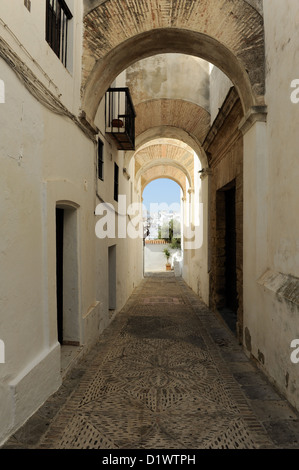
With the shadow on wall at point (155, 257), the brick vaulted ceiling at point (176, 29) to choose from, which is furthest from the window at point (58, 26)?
the shadow on wall at point (155, 257)

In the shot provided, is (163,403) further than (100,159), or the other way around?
(100,159)

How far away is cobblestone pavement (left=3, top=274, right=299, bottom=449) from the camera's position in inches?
119

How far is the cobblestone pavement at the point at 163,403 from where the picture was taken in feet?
9.93

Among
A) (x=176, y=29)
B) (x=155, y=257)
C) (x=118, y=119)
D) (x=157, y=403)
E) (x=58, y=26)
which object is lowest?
(x=155, y=257)

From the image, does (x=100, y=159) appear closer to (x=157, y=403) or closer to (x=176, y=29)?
(x=176, y=29)

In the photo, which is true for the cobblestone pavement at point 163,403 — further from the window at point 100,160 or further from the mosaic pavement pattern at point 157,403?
the window at point 100,160

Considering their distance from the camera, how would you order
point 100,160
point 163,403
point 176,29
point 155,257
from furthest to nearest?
point 155,257 → point 100,160 → point 176,29 → point 163,403

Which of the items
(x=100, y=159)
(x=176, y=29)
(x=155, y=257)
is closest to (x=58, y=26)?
(x=176, y=29)

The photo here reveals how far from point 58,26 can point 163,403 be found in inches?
207

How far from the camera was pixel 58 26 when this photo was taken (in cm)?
469

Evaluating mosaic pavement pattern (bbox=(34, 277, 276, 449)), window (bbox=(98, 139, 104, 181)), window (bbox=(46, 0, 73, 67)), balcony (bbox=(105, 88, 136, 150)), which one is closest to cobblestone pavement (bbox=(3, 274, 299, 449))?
mosaic pavement pattern (bbox=(34, 277, 276, 449))

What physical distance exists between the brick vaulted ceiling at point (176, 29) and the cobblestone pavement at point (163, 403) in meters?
4.12

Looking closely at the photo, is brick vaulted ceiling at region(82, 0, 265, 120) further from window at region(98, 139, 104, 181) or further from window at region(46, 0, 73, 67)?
window at region(98, 139, 104, 181)
